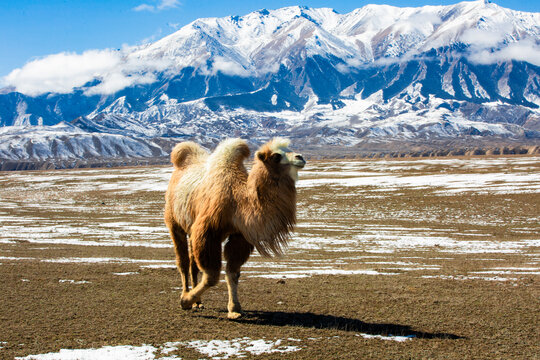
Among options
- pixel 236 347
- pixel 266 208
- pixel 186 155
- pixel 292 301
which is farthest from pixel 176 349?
pixel 186 155

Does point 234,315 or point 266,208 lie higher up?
point 266,208

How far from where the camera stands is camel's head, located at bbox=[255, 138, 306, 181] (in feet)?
27.4

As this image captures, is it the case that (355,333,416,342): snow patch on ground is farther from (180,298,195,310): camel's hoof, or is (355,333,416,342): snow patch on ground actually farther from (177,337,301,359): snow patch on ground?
(180,298,195,310): camel's hoof

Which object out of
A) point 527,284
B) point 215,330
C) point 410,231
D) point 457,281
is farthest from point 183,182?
point 410,231

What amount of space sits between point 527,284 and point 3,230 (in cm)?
2736

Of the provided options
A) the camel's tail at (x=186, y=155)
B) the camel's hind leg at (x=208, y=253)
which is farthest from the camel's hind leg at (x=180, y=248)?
the camel's hind leg at (x=208, y=253)

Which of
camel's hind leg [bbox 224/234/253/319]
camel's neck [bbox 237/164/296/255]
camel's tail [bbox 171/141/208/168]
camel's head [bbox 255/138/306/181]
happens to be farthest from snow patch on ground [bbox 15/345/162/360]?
camel's tail [bbox 171/141/208/168]

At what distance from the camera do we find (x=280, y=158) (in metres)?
8.48

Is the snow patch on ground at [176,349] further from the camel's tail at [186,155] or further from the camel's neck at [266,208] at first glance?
the camel's tail at [186,155]

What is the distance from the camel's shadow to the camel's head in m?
2.53

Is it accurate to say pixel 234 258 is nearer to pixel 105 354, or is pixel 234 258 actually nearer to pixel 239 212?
pixel 239 212

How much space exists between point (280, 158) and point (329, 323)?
2.97 metres

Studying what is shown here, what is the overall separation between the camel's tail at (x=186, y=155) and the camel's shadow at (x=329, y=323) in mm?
3870

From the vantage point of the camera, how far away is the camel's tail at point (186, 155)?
1140cm
